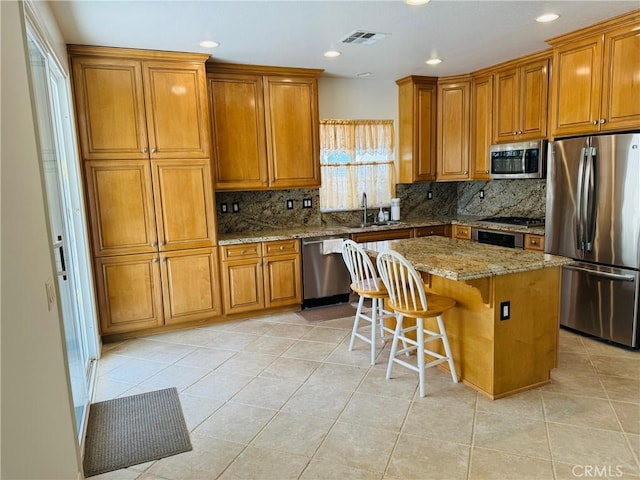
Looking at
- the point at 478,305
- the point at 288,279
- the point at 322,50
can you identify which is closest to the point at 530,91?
the point at 322,50

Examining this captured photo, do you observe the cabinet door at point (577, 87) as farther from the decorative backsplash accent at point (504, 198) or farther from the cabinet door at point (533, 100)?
the decorative backsplash accent at point (504, 198)

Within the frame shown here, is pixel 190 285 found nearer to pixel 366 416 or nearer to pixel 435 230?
pixel 366 416

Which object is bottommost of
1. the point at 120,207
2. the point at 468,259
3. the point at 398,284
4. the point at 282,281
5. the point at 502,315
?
the point at 282,281

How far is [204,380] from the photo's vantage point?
3271mm

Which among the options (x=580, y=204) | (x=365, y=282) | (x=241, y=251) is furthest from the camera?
(x=241, y=251)

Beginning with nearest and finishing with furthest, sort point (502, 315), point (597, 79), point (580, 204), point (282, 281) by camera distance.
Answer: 1. point (502, 315)
2. point (597, 79)
3. point (580, 204)
4. point (282, 281)

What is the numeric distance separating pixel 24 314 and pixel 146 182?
9.09 feet

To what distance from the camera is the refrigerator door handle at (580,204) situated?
371 cm

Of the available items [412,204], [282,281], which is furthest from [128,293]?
[412,204]

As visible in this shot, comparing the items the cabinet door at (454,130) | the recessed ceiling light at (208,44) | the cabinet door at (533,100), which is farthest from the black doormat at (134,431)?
the cabinet door at (533,100)

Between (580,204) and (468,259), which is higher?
(580,204)

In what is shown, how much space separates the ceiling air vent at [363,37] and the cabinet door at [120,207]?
2.15m

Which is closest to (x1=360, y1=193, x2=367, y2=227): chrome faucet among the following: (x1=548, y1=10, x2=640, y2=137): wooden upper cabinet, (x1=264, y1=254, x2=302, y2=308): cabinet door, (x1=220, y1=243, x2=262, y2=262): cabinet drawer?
(x1=264, y1=254, x2=302, y2=308): cabinet door

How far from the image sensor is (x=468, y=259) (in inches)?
115
